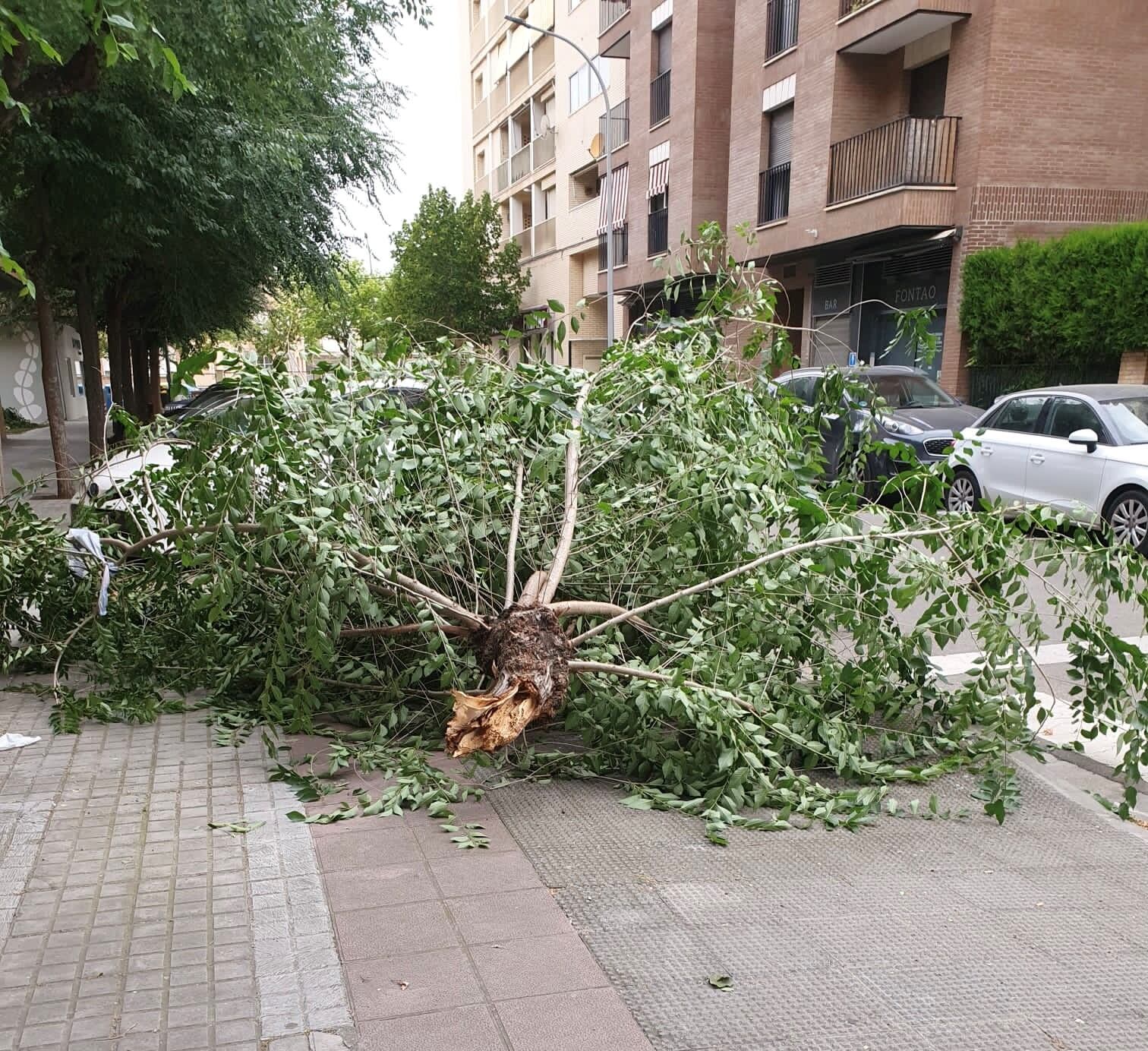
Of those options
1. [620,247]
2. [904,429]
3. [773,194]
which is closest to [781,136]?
[773,194]

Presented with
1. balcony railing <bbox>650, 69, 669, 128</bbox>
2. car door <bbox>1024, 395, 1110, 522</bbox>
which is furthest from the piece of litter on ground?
balcony railing <bbox>650, 69, 669, 128</bbox>

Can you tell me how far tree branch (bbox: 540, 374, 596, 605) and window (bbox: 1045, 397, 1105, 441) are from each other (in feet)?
23.5

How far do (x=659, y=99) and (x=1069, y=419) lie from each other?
915 inches

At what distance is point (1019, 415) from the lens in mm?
11273

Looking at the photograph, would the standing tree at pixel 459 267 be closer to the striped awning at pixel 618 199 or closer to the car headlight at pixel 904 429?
the striped awning at pixel 618 199

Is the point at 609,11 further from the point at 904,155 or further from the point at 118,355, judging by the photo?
the point at 118,355

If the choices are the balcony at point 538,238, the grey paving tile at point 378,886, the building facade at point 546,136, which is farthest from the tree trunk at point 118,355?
the grey paving tile at point 378,886

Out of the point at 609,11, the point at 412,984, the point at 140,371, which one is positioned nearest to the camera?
the point at 412,984

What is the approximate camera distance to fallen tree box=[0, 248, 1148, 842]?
4.28m

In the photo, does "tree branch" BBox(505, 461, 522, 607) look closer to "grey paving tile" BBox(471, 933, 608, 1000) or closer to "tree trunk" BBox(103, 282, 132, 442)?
"grey paving tile" BBox(471, 933, 608, 1000)

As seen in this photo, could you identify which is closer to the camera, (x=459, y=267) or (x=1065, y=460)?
(x=1065, y=460)

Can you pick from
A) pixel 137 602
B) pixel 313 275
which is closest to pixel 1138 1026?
pixel 137 602

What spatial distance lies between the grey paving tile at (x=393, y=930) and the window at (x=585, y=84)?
34602mm

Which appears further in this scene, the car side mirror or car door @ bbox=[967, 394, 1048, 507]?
car door @ bbox=[967, 394, 1048, 507]
